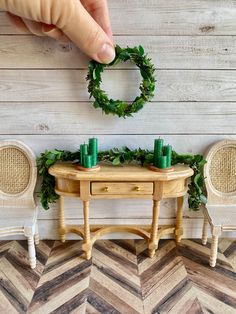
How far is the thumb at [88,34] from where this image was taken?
4.08 ft

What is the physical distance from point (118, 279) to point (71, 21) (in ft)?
4.27

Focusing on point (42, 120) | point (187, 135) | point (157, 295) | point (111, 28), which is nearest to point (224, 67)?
point (187, 135)

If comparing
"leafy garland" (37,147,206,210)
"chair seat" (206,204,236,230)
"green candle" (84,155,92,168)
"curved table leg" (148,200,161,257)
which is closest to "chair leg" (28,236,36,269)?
"leafy garland" (37,147,206,210)

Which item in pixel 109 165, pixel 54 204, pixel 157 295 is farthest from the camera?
pixel 54 204

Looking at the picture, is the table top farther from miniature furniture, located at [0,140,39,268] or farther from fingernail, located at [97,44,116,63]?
fingernail, located at [97,44,116,63]

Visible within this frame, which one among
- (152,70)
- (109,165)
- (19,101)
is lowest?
(109,165)

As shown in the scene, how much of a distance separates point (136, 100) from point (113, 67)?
9.6 inches

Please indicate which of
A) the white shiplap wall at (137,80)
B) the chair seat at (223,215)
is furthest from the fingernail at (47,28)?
the chair seat at (223,215)

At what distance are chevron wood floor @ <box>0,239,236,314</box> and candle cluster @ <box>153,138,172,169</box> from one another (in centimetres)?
59

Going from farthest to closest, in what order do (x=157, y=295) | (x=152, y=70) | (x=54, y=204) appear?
(x=54, y=204) → (x=152, y=70) → (x=157, y=295)

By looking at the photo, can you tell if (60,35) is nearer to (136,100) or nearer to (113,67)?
(113,67)

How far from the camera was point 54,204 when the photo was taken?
76.4 inches

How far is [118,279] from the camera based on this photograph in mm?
1626

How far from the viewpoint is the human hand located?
1081 millimetres
